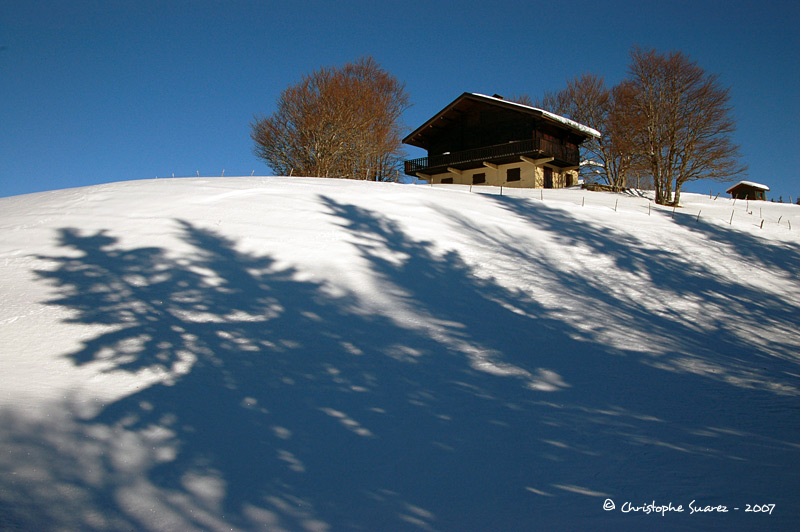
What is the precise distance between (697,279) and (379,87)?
32.7 meters

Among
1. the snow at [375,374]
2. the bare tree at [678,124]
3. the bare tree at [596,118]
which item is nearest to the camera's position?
the snow at [375,374]

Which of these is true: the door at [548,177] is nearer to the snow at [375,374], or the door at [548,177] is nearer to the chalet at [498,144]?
the chalet at [498,144]

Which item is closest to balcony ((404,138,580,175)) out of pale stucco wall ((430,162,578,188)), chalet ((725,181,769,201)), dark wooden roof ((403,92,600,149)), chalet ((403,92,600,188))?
chalet ((403,92,600,188))

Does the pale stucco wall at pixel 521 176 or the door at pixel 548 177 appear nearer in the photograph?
the pale stucco wall at pixel 521 176

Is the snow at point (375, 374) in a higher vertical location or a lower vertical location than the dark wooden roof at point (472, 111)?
lower

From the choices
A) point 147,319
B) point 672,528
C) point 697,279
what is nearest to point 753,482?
point 672,528

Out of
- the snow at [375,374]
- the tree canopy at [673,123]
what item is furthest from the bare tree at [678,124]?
the snow at [375,374]

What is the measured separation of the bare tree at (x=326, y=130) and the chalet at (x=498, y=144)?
3336 millimetres

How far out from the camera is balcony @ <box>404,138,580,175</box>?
30.1 metres

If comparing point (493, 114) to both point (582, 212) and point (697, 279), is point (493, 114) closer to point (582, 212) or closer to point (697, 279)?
point (582, 212)

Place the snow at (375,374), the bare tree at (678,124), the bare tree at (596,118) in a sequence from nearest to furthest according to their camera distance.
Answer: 1. the snow at (375,374)
2. the bare tree at (678,124)
3. the bare tree at (596,118)

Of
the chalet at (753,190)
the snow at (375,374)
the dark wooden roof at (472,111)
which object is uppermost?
the dark wooden roof at (472,111)

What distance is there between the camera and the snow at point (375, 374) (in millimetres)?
3656

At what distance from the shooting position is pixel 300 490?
3830 mm
